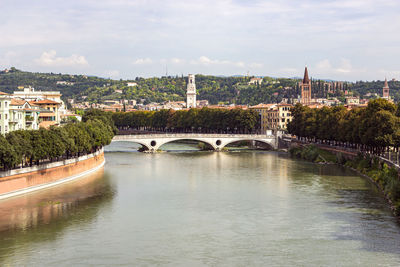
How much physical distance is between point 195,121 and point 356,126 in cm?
6462

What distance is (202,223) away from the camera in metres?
37.6

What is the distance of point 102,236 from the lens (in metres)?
34.3

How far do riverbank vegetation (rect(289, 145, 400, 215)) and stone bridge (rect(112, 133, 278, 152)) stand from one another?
1003 cm

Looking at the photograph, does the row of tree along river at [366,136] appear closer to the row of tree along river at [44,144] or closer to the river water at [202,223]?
the river water at [202,223]

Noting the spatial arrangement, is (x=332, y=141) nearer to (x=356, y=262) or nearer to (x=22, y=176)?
(x=22, y=176)

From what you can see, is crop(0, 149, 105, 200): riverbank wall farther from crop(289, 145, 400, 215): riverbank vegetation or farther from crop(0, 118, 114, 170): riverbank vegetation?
crop(289, 145, 400, 215): riverbank vegetation

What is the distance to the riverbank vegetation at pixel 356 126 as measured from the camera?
57250mm

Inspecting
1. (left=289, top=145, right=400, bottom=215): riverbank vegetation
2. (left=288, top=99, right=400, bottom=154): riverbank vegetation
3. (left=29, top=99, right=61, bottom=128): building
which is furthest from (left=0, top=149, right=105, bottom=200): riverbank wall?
(left=288, top=99, right=400, bottom=154): riverbank vegetation

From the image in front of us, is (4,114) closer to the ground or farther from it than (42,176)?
farther from it

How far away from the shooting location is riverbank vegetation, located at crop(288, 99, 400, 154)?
2254 inches

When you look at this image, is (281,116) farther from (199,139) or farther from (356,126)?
(356,126)

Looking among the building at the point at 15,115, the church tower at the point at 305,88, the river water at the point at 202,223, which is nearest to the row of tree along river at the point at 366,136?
the river water at the point at 202,223

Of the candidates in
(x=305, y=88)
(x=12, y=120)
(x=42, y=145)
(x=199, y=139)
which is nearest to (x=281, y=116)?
(x=199, y=139)

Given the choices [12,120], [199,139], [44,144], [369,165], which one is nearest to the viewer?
[44,144]
